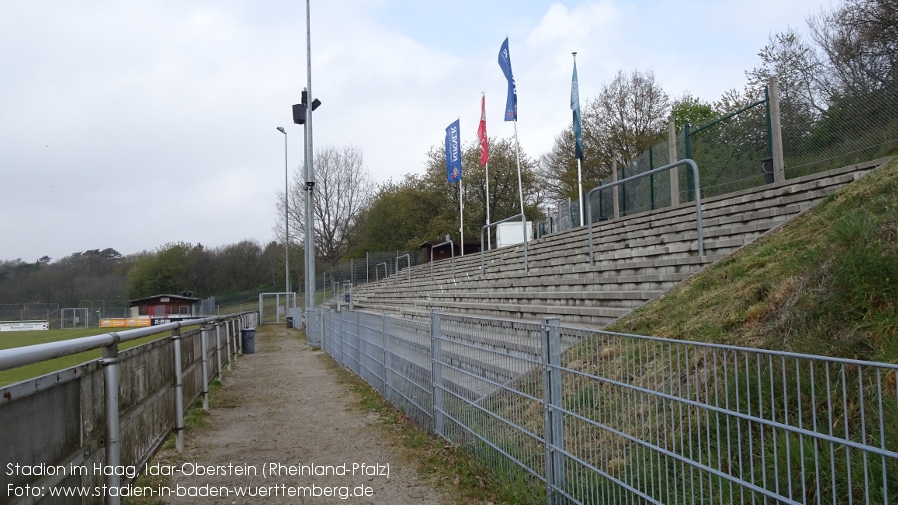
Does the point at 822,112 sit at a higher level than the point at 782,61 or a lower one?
lower

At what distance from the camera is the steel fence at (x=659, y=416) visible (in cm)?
281

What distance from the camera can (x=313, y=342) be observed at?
23531 mm

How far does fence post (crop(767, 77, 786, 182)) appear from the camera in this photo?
1226 centimetres

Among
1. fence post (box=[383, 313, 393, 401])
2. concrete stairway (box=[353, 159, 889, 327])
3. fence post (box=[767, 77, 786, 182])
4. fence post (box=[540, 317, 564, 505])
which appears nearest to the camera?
fence post (box=[540, 317, 564, 505])

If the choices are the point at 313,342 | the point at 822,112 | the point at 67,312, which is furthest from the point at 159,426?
the point at 67,312

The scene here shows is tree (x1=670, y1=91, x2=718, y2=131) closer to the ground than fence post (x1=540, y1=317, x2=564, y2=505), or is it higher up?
higher up

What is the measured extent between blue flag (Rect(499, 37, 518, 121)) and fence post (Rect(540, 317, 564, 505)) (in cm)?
1823

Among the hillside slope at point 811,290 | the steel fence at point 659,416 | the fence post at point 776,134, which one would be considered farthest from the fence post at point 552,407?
the fence post at point 776,134

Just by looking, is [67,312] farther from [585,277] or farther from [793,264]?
[793,264]

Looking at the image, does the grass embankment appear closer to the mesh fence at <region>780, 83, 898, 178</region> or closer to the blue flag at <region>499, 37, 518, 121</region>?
the mesh fence at <region>780, 83, 898, 178</region>

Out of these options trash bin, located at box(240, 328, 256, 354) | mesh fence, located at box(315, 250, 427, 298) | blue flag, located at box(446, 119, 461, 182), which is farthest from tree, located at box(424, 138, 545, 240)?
trash bin, located at box(240, 328, 256, 354)

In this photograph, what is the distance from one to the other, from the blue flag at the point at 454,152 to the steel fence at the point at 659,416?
19.9m

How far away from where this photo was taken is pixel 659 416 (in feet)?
11.9

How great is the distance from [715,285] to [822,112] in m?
7.04
